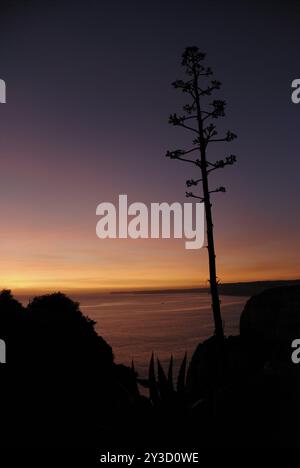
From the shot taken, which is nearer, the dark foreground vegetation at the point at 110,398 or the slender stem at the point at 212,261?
the dark foreground vegetation at the point at 110,398

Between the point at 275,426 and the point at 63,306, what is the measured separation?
6150mm

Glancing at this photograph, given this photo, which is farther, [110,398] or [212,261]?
[212,261]

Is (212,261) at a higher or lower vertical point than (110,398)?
higher

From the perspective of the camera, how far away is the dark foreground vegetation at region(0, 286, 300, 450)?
6.88 metres

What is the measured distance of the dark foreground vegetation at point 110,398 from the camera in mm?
6879

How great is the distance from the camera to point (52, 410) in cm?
791

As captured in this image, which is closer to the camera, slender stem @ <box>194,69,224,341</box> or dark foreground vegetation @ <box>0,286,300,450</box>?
dark foreground vegetation @ <box>0,286,300,450</box>

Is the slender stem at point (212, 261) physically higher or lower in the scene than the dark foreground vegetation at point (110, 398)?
higher

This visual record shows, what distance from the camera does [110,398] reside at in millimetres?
8820

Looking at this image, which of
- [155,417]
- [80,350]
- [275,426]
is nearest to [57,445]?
[155,417]

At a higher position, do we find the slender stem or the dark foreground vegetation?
the slender stem
